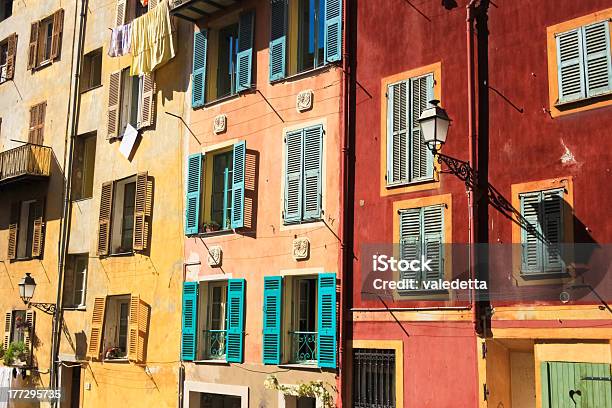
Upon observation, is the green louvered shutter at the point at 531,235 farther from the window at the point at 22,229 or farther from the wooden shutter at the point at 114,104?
the window at the point at 22,229

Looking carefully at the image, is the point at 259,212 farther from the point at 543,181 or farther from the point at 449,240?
the point at 543,181

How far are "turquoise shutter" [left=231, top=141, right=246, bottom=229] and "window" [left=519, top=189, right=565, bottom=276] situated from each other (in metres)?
6.19

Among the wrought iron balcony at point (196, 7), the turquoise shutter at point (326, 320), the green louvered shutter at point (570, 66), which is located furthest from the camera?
the wrought iron balcony at point (196, 7)

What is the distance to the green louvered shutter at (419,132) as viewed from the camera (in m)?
13.0

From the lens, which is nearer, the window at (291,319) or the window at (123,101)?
the window at (291,319)

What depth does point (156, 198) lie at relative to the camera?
60.8ft

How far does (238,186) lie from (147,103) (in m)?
4.60

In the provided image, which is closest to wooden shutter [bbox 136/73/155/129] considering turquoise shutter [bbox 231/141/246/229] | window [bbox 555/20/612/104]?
turquoise shutter [bbox 231/141/246/229]

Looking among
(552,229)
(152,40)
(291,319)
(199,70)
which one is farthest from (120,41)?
(552,229)

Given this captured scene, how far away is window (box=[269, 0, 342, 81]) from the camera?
15.5m

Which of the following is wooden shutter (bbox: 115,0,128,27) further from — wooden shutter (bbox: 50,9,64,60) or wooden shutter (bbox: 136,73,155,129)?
wooden shutter (bbox: 50,9,64,60)

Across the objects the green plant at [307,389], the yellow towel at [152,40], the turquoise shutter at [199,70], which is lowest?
the green plant at [307,389]

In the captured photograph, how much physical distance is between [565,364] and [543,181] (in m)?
2.62

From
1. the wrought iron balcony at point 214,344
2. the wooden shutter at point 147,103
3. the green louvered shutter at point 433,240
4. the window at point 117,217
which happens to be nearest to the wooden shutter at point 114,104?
the wooden shutter at point 147,103
